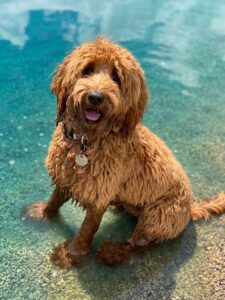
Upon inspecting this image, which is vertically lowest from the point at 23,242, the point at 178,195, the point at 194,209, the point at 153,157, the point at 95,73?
the point at 23,242

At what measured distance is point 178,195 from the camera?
4.12 meters

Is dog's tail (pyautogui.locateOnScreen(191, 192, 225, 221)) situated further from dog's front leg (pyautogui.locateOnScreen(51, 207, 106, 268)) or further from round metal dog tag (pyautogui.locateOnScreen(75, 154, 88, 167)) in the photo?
round metal dog tag (pyautogui.locateOnScreen(75, 154, 88, 167))

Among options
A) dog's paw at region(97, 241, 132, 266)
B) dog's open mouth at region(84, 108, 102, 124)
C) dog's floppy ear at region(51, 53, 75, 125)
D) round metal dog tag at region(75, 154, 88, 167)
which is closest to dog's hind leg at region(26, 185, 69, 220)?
dog's paw at region(97, 241, 132, 266)

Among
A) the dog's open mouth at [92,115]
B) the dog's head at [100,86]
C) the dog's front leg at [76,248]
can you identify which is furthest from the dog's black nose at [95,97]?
the dog's front leg at [76,248]

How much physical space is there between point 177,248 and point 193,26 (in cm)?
595

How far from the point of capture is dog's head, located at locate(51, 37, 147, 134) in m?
3.15

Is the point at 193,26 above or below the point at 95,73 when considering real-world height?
below

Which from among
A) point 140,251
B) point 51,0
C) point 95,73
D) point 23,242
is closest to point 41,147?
point 23,242

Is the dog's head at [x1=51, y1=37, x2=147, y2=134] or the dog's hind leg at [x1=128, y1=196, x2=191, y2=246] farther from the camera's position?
the dog's hind leg at [x1=128, y1=196, x2=191, y2=246]

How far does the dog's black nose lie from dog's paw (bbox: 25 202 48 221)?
1666 millimetres

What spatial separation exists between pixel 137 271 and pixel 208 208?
978 millimetres

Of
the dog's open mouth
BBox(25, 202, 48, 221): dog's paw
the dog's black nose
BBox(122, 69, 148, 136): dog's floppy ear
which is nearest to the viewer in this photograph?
the dog's black nose

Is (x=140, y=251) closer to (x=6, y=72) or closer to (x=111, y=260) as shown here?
(x=111, y=260)

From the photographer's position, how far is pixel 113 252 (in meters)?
4.08
